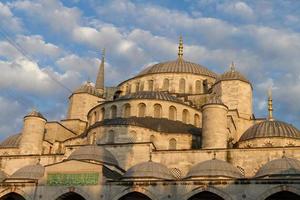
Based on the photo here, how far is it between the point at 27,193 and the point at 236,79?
17.2m

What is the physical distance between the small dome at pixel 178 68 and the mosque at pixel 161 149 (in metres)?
0.16

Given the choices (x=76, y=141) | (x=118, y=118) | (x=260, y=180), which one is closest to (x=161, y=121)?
(x=118, y=118)

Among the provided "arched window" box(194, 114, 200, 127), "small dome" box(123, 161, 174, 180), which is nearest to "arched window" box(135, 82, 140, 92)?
"arched window" box(194, 114, 200, 127)

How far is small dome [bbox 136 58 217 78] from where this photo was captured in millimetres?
42188

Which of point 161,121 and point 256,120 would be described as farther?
point 256,120

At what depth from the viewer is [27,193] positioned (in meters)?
25.7

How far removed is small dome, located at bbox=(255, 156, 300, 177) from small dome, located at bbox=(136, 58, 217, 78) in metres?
18.4

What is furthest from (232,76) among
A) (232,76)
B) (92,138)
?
(92,138)

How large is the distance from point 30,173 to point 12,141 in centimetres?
906

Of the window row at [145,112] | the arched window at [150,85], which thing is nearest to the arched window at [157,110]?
the window row at [145,112]

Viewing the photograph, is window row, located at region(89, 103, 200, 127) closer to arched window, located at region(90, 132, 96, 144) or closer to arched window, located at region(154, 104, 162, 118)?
arched window, located at region(154, 104, 162, 118)

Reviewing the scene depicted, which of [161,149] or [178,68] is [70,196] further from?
[178,68]

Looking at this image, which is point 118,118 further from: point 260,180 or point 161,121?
point 260,180

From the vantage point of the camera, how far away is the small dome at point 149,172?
2472 centimetres
